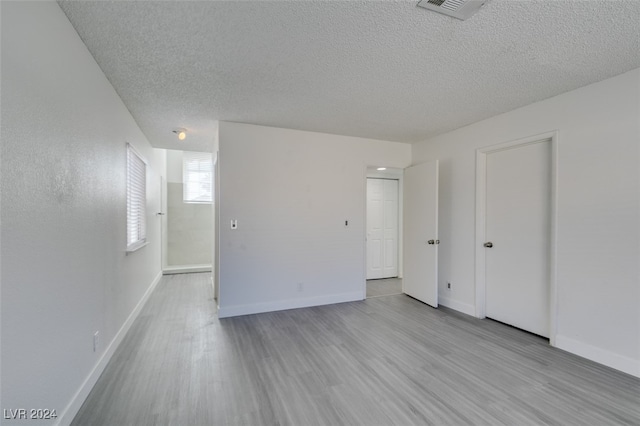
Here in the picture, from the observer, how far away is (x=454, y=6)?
5.25ft

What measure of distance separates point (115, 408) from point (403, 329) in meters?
2.74

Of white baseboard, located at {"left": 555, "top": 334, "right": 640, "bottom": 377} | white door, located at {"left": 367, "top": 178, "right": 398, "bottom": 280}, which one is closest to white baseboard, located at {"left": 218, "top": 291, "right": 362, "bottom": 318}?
white door, located at {"left": 367, "top": 178, "right": 398, "bottom": 280}

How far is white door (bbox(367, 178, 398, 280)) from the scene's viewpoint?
18.7 feet

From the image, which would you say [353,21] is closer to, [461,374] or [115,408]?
[461,374]

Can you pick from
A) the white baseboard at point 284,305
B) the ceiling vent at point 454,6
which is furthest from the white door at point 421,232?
the ceiling vent at point 454,6

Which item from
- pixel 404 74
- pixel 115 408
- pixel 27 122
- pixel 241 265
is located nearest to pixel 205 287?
pixel 241 265

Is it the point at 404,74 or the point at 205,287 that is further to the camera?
the point at 205,287

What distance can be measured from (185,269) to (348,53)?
19.1 ft

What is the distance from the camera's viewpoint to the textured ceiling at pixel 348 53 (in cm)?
167

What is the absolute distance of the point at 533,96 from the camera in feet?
9.29

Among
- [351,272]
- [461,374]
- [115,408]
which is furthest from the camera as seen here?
[351,272]

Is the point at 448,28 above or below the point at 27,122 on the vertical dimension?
above

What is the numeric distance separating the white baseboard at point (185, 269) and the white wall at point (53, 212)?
3.78m

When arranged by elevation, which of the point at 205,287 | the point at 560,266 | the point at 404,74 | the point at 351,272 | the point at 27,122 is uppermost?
the point at 404,74
